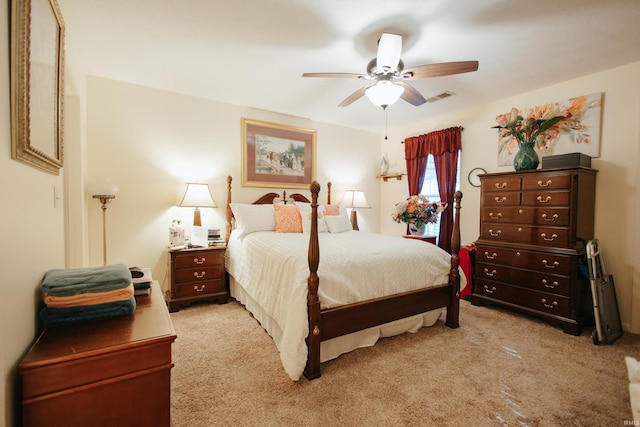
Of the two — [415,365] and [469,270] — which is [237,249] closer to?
[415,365]

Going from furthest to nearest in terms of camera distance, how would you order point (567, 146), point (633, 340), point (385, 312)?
point (567, 146), point (633, 340), point (385, 312)

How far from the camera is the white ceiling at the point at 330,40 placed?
1.88 m

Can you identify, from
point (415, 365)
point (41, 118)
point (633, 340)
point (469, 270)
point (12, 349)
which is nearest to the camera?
point (12, 349)

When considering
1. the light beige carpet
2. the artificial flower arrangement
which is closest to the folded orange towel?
the light beige carpet

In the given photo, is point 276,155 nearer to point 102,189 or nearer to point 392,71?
point 102,189

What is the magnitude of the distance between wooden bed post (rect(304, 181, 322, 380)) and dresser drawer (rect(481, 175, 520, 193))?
7.87 ft

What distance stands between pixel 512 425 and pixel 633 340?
1982 millimetres

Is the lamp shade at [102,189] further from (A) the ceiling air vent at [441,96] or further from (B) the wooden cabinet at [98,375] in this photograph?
(A) the ceiling air vent at [441,96]

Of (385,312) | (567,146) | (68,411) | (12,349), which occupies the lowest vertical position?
(385,312)

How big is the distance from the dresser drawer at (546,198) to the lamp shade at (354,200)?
84.9 inches

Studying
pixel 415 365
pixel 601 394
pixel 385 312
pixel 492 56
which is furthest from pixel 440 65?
pixel 601 394

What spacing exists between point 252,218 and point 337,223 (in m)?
1.10

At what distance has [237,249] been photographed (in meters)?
3.11

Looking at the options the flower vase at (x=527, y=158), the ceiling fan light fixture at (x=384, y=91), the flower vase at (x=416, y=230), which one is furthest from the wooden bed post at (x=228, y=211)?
the flower vase at (x=527, y=158)
